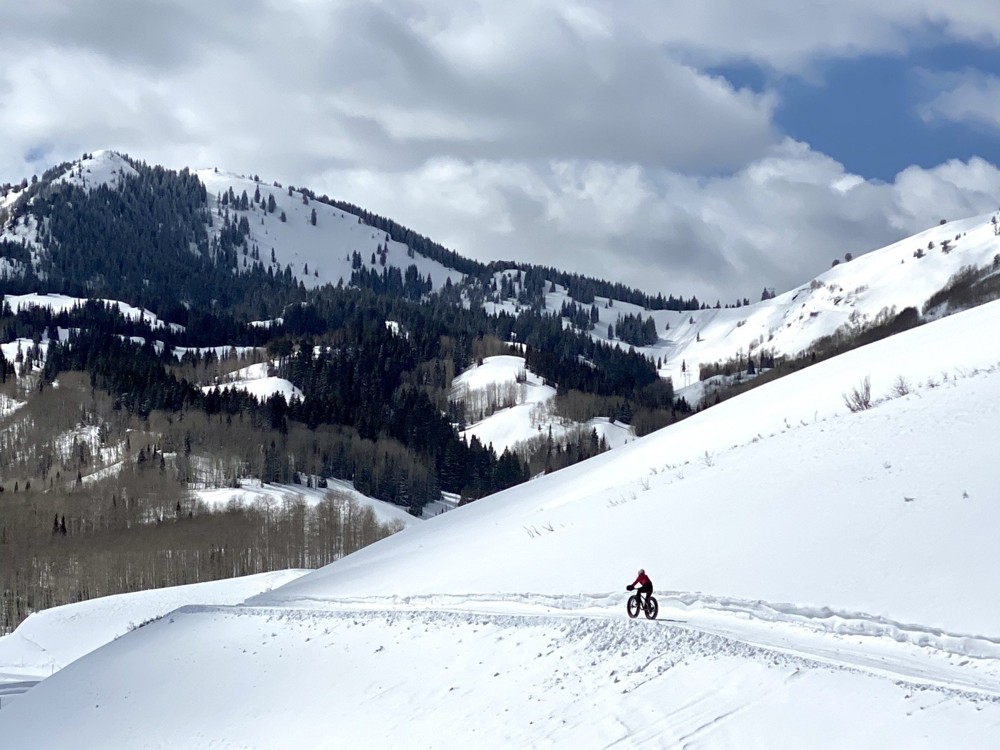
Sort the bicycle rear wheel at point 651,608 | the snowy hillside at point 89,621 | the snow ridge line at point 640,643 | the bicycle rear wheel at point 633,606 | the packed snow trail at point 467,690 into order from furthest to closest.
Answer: the snowy hillside at point 89,621
the bicycle rear wheel at point 633,606
the bicycle rear wheel at point 651,608
the snow ridge line at point 640,643
the packed snow trail at point 467,690

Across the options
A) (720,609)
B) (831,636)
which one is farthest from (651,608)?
(831,636)

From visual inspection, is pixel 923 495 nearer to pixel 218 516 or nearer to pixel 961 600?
pixel 961 600

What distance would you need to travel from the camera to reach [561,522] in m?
34.0

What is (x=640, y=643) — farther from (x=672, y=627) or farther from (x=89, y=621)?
(x=89, y=621)

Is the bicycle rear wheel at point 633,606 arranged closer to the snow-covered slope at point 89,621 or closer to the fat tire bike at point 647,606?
the fat tire bike at point 647,606

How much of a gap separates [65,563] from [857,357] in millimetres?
95420

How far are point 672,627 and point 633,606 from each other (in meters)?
2.59

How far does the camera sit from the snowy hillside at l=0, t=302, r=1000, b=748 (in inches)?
640

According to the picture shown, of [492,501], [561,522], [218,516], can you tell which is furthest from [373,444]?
[561,522]

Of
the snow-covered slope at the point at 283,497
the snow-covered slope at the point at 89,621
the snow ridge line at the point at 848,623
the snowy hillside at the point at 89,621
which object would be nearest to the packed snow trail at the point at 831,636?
the snow ridge line at the point at 848,623

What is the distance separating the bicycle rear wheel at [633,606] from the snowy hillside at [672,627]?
1.57ft

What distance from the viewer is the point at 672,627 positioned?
20.2m

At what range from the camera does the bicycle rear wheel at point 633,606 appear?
21547 mm

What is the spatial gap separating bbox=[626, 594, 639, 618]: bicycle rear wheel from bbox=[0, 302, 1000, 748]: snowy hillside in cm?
48
